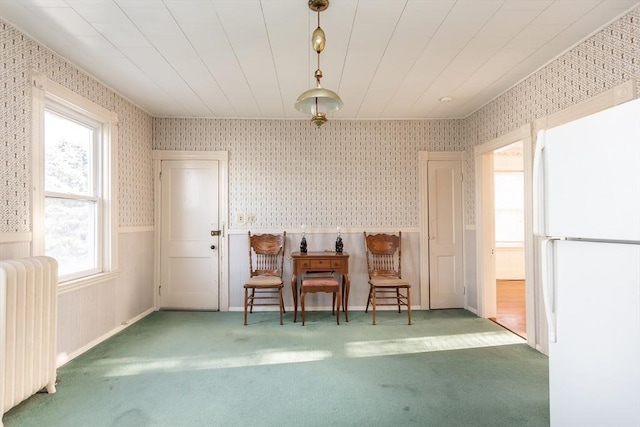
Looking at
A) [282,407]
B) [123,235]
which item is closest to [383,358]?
[282,407]

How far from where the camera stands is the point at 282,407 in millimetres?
2148

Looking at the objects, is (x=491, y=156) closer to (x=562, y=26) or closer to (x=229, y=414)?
(x=562, y=26)

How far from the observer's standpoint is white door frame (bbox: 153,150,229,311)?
4414mm

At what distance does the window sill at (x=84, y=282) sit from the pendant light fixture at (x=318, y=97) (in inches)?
95.0

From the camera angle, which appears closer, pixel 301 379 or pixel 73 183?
pixel 301 379

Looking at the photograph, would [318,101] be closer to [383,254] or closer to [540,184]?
[540,184]

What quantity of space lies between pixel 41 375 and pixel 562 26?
4.21 meters

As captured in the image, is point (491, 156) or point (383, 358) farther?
point (491, 156)

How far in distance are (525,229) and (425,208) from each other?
1.38m

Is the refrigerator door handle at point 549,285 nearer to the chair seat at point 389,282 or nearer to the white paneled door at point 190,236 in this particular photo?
the chair seat at point 389,282

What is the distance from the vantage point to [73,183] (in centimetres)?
309

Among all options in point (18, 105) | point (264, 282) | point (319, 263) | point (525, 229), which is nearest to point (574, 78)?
point (525, 229)

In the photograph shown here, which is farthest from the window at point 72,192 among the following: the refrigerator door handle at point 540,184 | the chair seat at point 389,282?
the refrigerator door handle at point 540,184

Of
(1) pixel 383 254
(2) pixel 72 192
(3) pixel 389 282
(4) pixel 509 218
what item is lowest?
(3) pixel 389 282
